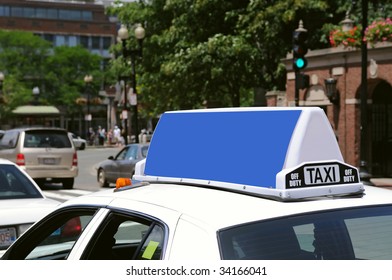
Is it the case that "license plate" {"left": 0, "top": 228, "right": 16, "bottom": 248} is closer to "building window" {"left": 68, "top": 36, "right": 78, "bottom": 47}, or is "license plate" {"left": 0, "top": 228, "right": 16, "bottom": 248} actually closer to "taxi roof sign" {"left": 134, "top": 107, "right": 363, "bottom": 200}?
"taxi roof sign" {"left": 134, "top": 107, "right": 363, "bottom": 200}

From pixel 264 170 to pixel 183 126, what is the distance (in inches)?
34.4

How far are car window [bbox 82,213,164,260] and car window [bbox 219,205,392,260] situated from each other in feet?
1.30

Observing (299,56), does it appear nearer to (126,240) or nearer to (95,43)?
(126,240)

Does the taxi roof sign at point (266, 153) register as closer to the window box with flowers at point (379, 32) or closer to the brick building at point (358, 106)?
the window box with flowers at point (379, 32)

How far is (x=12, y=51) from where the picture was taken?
254 ft

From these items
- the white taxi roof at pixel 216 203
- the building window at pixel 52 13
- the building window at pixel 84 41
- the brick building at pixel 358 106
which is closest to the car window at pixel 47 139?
the brick building at pixel 358 106

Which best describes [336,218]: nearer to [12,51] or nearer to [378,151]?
[378,151]

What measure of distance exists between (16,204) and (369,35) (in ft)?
59.6

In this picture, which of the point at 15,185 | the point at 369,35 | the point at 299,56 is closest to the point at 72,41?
the point at 369,35

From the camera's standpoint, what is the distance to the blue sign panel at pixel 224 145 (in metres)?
Answer: 3.70

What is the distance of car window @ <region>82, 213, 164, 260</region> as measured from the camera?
3.47m

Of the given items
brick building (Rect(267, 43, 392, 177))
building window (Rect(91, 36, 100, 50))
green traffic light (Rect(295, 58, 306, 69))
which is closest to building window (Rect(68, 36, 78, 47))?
building window (Rect(91, 36, 100, 50))

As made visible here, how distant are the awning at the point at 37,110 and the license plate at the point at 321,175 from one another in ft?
271

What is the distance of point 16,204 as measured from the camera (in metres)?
8.31
